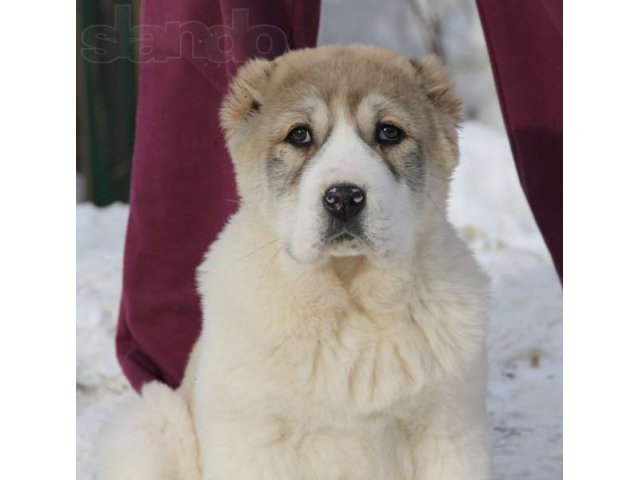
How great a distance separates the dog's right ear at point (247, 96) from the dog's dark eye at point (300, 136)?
0.72ft

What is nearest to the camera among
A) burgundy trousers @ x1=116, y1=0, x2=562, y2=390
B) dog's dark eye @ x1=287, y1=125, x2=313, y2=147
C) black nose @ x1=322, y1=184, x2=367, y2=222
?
black nose @ x1=322, y1=184, x2=367, y2=222

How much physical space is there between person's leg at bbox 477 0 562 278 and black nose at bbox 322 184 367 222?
1.62 metres

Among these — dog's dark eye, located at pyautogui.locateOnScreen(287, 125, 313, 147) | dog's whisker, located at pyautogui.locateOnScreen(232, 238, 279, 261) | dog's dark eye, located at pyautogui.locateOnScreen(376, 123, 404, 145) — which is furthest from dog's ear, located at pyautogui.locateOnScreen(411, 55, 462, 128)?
dog's whisker, located at pyautogui.locateOnScreen(232, 238, 279, 261)

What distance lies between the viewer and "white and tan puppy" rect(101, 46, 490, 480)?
296 cm

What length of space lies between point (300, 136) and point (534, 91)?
150cm

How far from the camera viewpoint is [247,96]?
328cm

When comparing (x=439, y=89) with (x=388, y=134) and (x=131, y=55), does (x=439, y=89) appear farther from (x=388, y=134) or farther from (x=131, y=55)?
(x=131, y=55)

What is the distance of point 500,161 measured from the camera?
7.85 metres

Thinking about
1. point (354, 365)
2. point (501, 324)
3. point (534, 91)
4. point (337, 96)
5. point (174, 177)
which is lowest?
point (501, 324)

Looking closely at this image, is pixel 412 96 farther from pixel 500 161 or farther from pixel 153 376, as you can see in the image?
pixel 500 161

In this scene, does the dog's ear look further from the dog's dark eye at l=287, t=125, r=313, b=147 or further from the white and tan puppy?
the dog's dark eye at l=287, t=125, r=313, b=147

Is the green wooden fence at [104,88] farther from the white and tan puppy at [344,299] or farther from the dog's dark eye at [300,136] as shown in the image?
the dog's dark eye at [300,136]

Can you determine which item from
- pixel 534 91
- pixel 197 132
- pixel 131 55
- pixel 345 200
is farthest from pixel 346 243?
pixel 131 55

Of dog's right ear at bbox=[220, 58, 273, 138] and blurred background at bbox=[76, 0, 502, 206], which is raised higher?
blurred background at bbox=[76, 0, 502, 206]
